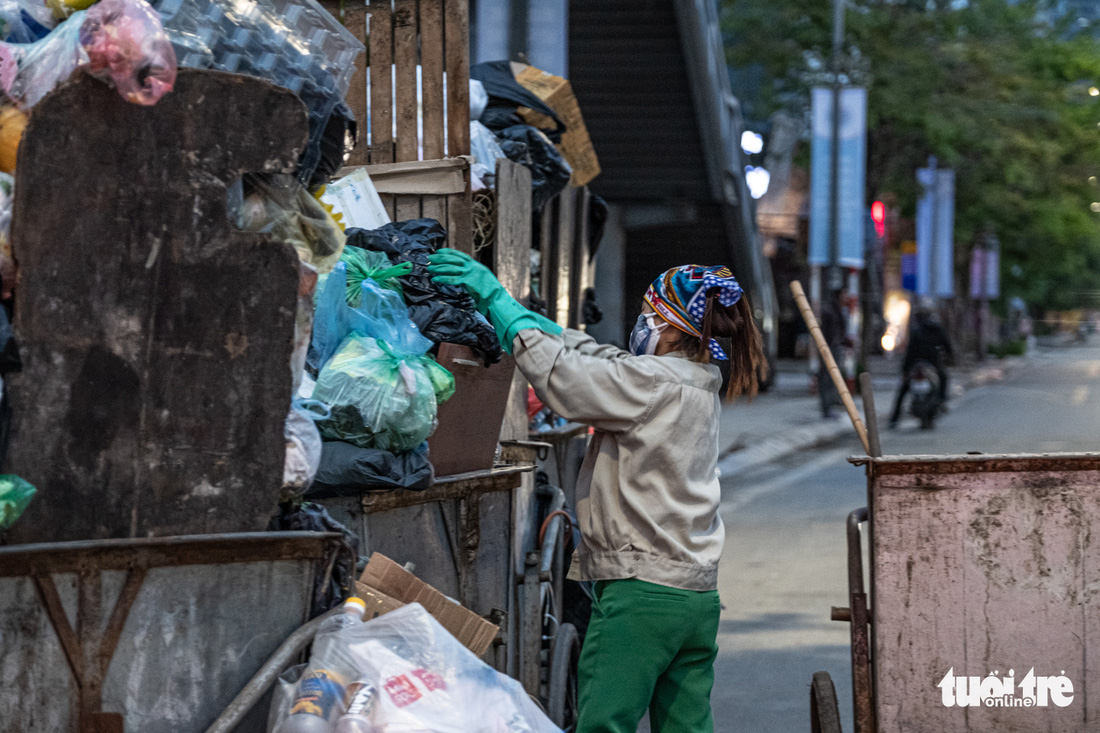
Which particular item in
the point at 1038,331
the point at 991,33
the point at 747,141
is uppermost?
the point at 991,33

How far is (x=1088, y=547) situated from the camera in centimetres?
362

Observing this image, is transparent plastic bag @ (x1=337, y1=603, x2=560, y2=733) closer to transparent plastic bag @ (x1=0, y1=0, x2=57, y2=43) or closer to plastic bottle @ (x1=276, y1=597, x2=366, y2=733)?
plastic bottle @ (x1=276, y1=597, x2=366, y2=733)

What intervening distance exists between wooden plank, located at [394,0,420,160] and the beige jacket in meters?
2.14

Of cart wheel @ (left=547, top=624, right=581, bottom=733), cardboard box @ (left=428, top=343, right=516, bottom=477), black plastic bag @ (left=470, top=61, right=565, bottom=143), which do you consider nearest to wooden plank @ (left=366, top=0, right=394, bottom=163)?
black plastic bag @ (left=470, top=61, right=565, bottom=143)

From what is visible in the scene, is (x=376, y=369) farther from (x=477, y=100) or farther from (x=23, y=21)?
(x=477, y=100)

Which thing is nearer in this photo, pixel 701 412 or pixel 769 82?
pixel 701 412

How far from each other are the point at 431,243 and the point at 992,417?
19208 millimetres

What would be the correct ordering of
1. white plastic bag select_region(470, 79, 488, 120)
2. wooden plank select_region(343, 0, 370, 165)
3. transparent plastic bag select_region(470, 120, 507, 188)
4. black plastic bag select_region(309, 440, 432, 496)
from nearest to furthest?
black plastic bag select_region(309, 440, 432, 496)
wooden plank select_region(343, 0, 370, 165)
transparent plastic bag select_region(470, 120, 507, 188)
white plastic bag select_region(470, 79, 488, 120)

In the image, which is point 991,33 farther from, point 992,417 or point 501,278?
point 501,278

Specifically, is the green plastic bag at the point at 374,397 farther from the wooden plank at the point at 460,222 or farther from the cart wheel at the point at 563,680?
the wooden plank at the point at 460,222

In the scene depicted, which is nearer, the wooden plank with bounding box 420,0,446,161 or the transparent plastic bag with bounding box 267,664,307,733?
the transparent plastic bag with bounding box 267,664,307,733

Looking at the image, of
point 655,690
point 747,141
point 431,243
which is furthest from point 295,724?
point 747,141

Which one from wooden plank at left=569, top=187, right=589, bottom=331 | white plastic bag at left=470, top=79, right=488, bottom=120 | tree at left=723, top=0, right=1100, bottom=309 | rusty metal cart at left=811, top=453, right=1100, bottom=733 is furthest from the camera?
tree at left=723, top=0, right=1100, bottom=309

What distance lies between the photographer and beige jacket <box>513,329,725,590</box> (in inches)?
125
